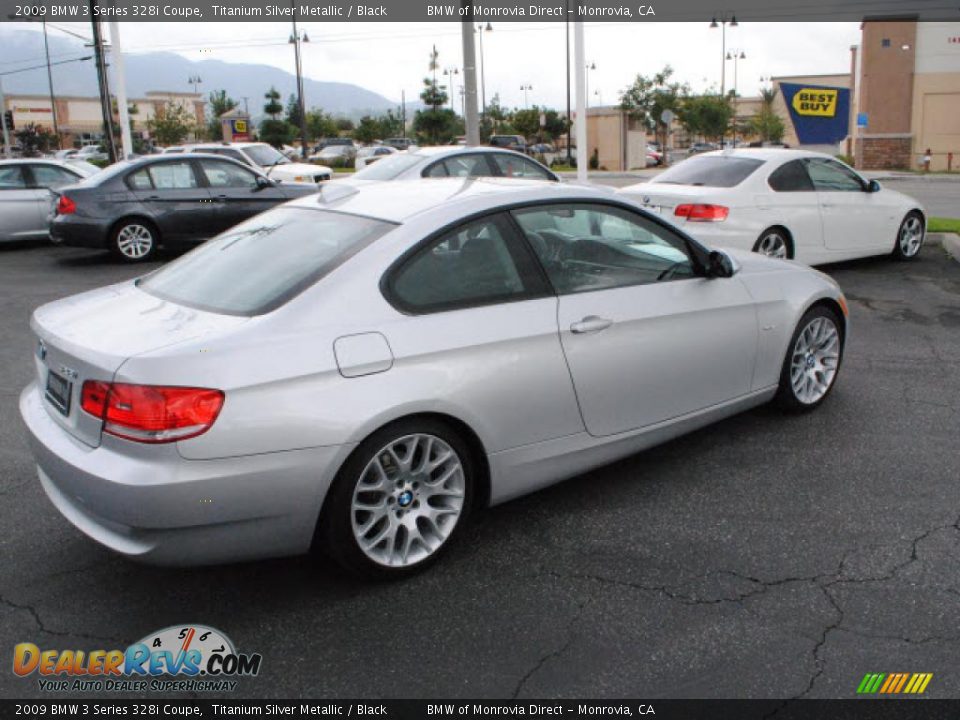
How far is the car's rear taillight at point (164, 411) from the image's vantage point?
3014 millimetres

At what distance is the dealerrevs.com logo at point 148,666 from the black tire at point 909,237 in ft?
33.1

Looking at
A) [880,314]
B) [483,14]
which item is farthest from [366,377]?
[483,14]

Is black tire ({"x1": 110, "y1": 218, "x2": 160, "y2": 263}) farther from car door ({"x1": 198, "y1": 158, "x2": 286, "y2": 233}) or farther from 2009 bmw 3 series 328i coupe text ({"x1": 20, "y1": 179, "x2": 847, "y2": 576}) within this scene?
2009 bmw 3 series 328i coupe text ({"x1": 20, "y1": 179, "x2": 847, "y2": 576})

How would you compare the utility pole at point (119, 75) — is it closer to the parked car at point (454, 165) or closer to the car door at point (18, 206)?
the car door at point (18, 206)

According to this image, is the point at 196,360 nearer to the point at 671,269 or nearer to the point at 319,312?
the point at 319,312

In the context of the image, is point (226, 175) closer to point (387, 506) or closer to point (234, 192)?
point (234, 192)

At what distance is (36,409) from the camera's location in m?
3.69

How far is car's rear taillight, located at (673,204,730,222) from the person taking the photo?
29.7 feet

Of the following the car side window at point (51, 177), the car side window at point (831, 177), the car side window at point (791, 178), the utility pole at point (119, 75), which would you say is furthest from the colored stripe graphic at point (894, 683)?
the utility pole at point (119, 75)

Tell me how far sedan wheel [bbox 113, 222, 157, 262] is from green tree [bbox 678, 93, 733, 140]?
4969cm

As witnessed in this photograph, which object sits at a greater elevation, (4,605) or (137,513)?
(137,513)

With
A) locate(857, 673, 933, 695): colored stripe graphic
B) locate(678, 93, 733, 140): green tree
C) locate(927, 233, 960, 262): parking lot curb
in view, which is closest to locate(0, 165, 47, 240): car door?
locate(927, 233, 960, 262): parking lot curb

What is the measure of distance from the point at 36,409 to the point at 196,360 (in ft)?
3.50

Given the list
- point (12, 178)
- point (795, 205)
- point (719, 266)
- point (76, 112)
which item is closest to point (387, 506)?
point (719, 266)
